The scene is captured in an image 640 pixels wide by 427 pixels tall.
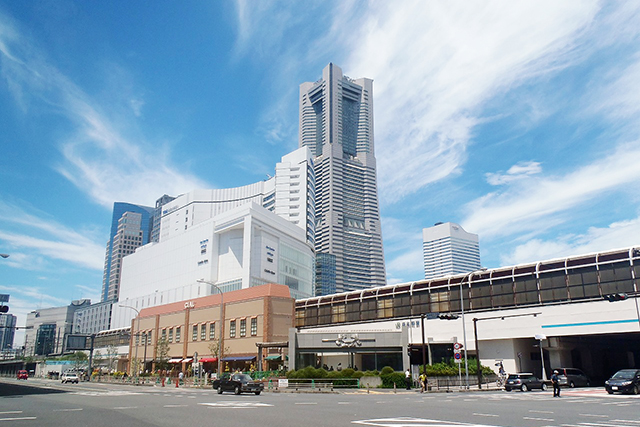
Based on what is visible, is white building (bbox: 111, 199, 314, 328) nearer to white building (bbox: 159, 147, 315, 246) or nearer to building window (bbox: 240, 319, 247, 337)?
building window (bbox: 240, 319, 247, 337)

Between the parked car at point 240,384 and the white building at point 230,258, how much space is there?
65.6 m

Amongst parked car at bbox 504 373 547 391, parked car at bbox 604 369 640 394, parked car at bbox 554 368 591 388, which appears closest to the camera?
parked car at bbox 604 369 640 394

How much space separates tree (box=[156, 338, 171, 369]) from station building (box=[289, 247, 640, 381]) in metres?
28.0

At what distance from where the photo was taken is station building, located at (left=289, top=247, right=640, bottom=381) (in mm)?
52688

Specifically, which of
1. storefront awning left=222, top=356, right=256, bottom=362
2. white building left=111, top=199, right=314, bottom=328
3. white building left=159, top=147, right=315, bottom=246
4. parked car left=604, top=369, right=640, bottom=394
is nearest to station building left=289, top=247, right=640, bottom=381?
storefront awning left=222, top=356, right=256, bottom=362

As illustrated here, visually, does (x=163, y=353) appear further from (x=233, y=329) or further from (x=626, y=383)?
(x=626, y=383)

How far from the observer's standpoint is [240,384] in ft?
112

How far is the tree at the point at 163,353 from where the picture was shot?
77.5 m

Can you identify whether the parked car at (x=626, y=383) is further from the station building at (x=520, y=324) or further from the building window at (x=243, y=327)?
the building window at (x=243, y=327)

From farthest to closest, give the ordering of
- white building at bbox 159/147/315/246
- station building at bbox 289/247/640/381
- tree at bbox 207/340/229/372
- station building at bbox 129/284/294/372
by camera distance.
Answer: white building at bbox 159/147/315/246, tree at bbox 207/340/229/372, station building at bbox 129/284/294/372, station building at bbox 289/247/640/381

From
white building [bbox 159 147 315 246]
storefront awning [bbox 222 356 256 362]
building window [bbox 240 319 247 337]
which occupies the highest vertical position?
white building [bbox 159 147 315 246]

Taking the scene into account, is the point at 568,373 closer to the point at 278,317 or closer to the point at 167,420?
the point at 278,317

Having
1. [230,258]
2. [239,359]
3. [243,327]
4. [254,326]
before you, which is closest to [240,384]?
[254,326]

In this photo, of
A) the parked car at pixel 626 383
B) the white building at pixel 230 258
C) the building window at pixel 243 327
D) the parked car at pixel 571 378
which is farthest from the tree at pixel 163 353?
the parked car at pixel 626 383
